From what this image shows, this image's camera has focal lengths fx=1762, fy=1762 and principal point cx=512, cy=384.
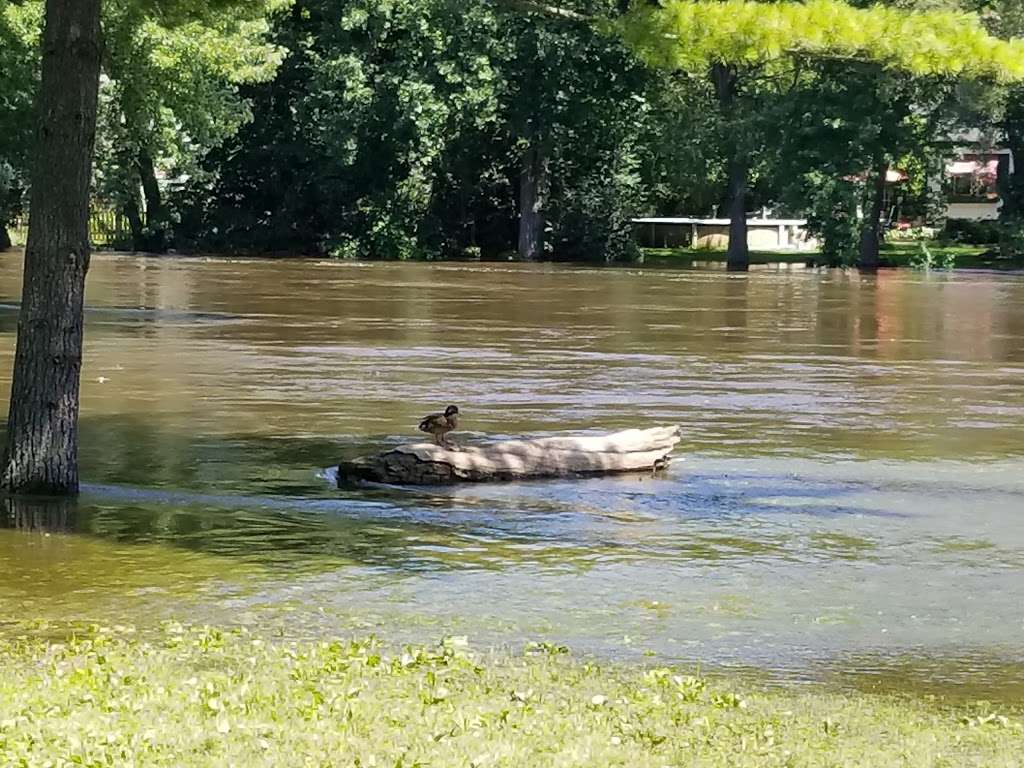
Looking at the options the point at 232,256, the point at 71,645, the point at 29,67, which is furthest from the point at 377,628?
the point at 232,256

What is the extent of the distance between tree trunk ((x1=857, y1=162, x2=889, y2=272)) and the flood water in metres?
31.2

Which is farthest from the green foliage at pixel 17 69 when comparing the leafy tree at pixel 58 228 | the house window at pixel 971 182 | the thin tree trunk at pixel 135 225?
the house window at pixel 971 182

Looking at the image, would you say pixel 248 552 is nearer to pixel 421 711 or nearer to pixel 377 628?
pixel 377 628

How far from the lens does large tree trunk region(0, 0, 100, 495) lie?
1218 cm

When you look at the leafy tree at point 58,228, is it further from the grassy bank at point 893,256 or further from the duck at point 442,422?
the grassy bank at point 893,256

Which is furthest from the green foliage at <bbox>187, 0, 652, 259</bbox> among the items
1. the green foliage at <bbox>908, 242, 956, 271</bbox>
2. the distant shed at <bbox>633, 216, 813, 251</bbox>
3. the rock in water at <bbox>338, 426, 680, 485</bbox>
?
the rock in water at <bbox>338, 426, 680, 485</bbox>

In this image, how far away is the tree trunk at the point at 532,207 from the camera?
63438 millimetres

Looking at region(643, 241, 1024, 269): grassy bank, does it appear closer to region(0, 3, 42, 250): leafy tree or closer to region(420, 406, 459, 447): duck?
region(0, 3, 42, 250): leafy tree

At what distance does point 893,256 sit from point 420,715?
62728 millimetres

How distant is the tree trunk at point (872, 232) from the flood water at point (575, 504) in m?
31.2

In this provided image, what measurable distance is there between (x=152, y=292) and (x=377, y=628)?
103 ft

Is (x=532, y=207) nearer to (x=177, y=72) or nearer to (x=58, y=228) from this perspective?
(x=177, y=72)

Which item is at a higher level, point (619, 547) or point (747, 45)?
point (747, 45)

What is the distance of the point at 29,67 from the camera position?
30.6 m
